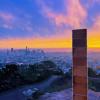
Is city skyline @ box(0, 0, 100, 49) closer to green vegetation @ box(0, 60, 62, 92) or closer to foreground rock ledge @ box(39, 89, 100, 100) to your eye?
green vegetation @ box(0, 60, 62, 92)

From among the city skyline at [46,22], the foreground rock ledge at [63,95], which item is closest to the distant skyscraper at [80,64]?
the city skyline at [46,22]

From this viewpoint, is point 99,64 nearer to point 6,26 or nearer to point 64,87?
point 64,87

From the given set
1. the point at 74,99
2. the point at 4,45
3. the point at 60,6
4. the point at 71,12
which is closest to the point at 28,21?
the point at 4,45

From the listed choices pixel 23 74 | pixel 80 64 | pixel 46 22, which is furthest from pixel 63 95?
pixel 80 64

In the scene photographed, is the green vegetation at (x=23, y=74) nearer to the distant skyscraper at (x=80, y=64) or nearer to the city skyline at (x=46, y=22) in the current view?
the city skyline at (x=46, y=22)

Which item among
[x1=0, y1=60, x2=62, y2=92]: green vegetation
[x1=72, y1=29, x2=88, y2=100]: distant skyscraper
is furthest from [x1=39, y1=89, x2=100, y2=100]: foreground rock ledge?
[x1=72, y1=29, x2=88, y2=100]: distant skyscraper

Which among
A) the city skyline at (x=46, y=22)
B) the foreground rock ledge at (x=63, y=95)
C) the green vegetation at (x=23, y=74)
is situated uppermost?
the city skyline at (x=46, y=22)
